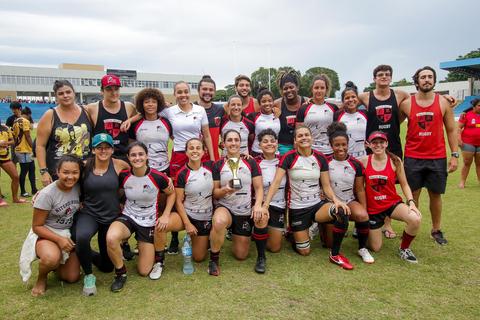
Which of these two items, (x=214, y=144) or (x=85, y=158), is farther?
(x=214, y=144)

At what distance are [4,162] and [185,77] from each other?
7625cm

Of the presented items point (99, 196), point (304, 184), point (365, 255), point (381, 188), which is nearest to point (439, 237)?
point (381, 188)

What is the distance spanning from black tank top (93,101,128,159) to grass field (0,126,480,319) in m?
1.50

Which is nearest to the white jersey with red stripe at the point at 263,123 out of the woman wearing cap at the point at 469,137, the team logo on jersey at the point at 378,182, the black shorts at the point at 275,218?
the black shorts at the point at 275,218

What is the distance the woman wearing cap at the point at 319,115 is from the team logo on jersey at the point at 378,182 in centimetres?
79

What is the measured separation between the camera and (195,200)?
4.39 m

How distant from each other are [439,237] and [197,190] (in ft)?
11.0

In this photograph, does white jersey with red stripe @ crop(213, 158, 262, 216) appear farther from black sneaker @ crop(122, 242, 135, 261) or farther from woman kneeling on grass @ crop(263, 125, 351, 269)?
black sneaker @ crop(122, 242, 135, 261)

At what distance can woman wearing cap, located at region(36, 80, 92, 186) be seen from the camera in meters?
4.12

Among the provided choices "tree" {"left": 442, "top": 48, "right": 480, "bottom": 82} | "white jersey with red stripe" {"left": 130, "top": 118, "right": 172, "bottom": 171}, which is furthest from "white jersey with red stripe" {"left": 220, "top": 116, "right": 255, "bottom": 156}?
"tree" {"left": 442, "top": 48, "right": 480, "bottom": 82}

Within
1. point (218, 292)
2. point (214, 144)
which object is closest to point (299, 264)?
point (218, 292)

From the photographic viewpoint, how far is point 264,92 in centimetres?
A: 539

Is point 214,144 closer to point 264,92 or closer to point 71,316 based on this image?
point 264,92

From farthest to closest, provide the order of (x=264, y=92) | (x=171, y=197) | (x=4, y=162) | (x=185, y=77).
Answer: (x=185, y=77) < (x=4, y=162) < (x=264, y=92) < (x=171, y=197)
